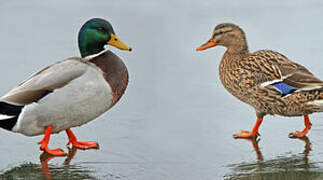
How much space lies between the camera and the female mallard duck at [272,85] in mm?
4227

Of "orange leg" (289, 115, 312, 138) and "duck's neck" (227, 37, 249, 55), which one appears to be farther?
"duck's neck" (227, 37, 249, 55)

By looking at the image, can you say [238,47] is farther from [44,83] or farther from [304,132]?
[44,83]

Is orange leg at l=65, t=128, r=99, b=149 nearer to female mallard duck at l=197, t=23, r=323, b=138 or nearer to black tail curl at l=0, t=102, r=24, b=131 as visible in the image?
black tail curl at l=0, t=102, r=24, b=131

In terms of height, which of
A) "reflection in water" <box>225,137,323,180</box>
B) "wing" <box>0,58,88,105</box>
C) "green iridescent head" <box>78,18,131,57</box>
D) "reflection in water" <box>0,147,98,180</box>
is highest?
"green iridescent head" <box>78,18,131,57</box>

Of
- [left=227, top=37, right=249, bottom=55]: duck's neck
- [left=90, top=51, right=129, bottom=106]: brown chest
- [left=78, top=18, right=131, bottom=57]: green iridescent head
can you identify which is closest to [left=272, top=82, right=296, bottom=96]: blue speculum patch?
[left=227, top=37, right=249, bottom=55]: duck's neck

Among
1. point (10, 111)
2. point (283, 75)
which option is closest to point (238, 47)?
point (283, 75)

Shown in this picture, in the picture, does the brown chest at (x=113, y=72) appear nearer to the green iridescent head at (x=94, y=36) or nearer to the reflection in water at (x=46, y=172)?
the green iridescent head at (x=94, y=36)

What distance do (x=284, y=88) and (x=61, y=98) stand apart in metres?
1.74

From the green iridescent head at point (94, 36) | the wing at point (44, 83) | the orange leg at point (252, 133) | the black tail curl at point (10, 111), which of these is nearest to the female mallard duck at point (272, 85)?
the orange leg at point (252, 133)

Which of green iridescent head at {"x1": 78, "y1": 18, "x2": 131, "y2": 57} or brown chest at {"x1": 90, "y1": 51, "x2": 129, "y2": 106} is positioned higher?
green iridescent head at {"x1": 78, "y1": 18, "x2": 131, "y2": 57}

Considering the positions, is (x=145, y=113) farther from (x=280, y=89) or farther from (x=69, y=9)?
(x=69, y=9)

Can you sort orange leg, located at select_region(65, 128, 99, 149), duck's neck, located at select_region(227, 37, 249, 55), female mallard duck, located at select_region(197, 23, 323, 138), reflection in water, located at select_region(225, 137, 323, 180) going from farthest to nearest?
duck's neck, located at select_region(227, 37, 249, 55) → female mallard duck, located at select_region(197, 23, 323, 138) → orange leg, located at select_region(65, 128, 99, 149) → reflection in water, located at select_region(225, 137, 323, 180)

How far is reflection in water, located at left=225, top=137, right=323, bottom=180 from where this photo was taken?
11.2ft

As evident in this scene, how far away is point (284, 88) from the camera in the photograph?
429 cm
